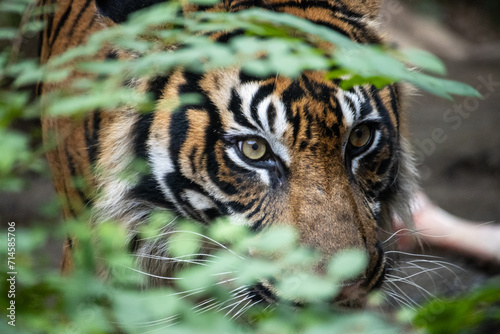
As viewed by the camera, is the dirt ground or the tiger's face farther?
the dirt ground

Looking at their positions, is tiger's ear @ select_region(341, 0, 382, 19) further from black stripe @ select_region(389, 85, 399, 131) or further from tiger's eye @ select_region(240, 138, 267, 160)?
tiger's eye @ select_region(240, 138, 267, 160)

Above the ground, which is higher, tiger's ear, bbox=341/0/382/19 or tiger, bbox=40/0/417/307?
tiger's ear, bbox=341/0/382/19

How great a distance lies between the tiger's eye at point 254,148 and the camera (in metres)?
1.60

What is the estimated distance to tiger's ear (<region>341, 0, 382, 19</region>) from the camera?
1.85 metres

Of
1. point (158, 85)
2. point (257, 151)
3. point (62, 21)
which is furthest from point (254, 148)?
point (62, 21)

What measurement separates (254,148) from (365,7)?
0.65 metres

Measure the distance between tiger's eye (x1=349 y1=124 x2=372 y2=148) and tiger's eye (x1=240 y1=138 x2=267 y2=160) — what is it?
279 mm

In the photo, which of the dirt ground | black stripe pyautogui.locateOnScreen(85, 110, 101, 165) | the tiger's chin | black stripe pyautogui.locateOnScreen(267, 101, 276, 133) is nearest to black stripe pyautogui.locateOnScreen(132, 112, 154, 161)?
black stripe pyautogui.locateOnScreen(85, 110, 101, 165)

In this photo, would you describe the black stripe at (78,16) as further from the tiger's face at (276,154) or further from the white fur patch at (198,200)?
the white fur patch at (198,200)

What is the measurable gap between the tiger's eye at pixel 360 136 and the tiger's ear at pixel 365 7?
1.34 feet

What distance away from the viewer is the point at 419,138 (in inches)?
204

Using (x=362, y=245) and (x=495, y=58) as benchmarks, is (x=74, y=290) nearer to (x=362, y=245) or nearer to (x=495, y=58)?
(x=362, y=245)

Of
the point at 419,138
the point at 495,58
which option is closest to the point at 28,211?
the point at 419,138

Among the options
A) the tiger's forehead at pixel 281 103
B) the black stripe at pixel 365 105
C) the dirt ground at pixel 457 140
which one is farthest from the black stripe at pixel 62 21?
the dirt ground at pixel 457 140
